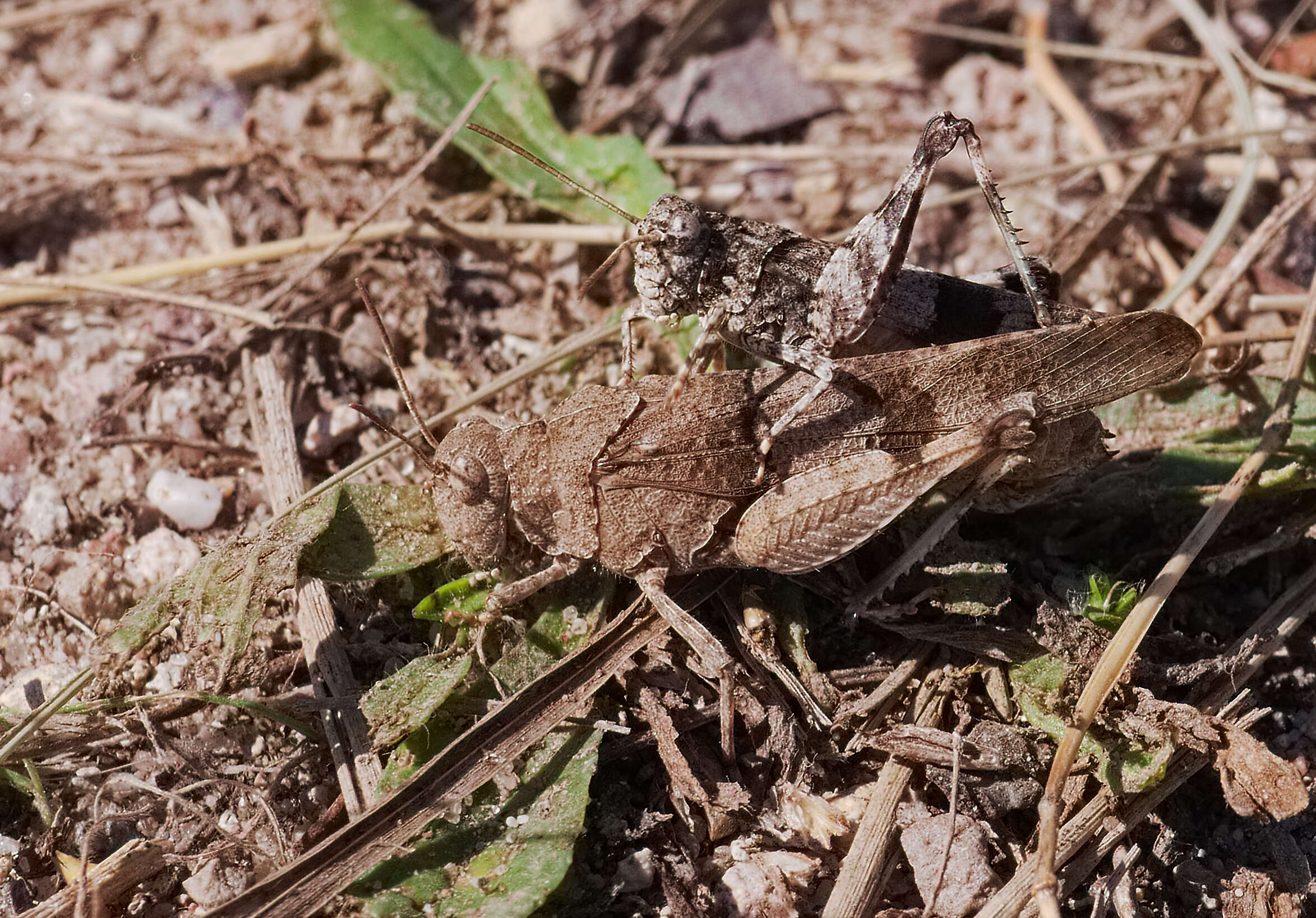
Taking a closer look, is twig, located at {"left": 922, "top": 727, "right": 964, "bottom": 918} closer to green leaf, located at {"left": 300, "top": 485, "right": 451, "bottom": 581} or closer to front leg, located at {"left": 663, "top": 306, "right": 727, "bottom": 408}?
front leg, located at {"left": 663, "top": 306, "right": 727, "bottom": 408}

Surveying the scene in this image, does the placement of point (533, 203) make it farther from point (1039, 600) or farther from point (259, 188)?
point (1039, 600)

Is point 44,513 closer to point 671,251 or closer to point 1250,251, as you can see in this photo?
point 671,251

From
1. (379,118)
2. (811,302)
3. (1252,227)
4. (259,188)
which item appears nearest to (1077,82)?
(1252,227)

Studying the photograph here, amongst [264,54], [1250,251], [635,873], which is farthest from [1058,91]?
[635,873]

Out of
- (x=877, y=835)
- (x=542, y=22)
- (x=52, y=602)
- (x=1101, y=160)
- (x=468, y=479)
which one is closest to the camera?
(x=877, y=835)

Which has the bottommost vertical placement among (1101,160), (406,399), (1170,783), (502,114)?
(1170,783)

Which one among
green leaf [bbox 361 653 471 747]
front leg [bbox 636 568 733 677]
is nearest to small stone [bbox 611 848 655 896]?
front leg [bbox 636 568 733 677]
